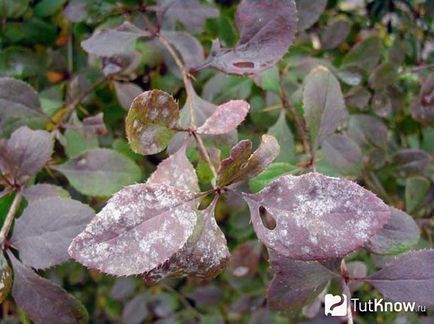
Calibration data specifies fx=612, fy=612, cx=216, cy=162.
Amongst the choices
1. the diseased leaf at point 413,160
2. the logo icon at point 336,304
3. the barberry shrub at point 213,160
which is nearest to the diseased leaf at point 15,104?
the barberry shrub at point 213,160

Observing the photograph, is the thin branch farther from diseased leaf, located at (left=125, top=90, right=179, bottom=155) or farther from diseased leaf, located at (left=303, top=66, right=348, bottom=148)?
diseased leaf, located at (left=125, top=90, right=179, bottom=155)

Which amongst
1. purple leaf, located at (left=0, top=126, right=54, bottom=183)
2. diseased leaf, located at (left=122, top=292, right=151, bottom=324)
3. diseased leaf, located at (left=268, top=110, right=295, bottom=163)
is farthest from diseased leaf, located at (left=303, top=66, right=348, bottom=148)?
diseased leaf, located at (left=122, top=292, right=151, bottom=324)

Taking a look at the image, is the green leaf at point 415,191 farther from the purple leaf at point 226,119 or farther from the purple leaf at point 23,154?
the purple leaf at point 23,154

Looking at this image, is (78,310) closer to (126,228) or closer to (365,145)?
(126,228)

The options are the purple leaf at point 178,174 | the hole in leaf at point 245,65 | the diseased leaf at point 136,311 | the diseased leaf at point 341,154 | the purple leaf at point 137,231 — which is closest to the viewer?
the purple leaf at point 137,231

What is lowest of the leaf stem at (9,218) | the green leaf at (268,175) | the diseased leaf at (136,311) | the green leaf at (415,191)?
the diseased leaf at (136,311)

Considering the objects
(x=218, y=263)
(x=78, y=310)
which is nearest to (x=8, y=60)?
(x=78, y=310)

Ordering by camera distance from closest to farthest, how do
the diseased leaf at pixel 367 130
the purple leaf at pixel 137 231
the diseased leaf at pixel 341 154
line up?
the purple leaf at pixel 137 231 → the diseased leaf at pixel 341 154 → the diseased leaf at pixel 367 130
